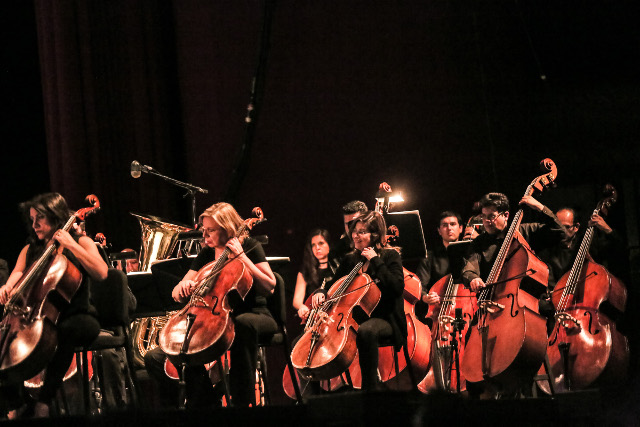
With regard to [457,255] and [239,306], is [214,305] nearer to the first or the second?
[239,306]

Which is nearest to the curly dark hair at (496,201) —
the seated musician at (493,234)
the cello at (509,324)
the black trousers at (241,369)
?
the seated musician at (493,234)

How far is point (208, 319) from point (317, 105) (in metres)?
3.10

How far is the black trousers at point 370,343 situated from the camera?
4.42 m

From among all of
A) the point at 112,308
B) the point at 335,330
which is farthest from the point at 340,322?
the point at 112,308

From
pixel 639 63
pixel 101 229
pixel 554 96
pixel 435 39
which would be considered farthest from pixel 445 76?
pixel 101 229

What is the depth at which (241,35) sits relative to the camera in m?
7.09

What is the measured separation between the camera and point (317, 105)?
6.97 meters

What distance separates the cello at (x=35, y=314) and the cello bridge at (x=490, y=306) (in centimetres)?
208

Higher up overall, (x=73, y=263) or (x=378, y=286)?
(x=73, y=263)

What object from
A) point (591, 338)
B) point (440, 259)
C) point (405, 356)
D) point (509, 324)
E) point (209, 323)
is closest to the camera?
point (209, 323)

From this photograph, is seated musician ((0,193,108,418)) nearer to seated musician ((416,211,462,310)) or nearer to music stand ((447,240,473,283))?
music stand ((447,240,473,283))

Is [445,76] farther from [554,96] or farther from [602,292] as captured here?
[602,292]

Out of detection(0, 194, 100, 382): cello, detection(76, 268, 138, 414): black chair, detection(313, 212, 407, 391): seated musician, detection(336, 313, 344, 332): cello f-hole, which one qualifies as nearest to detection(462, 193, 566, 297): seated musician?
detection(313, 212, 407, 391): seated musician

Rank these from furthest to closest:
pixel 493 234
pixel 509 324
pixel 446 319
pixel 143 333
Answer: pixel 143 333
pixel 446 319
pixel 493 234
pixel 509 324
